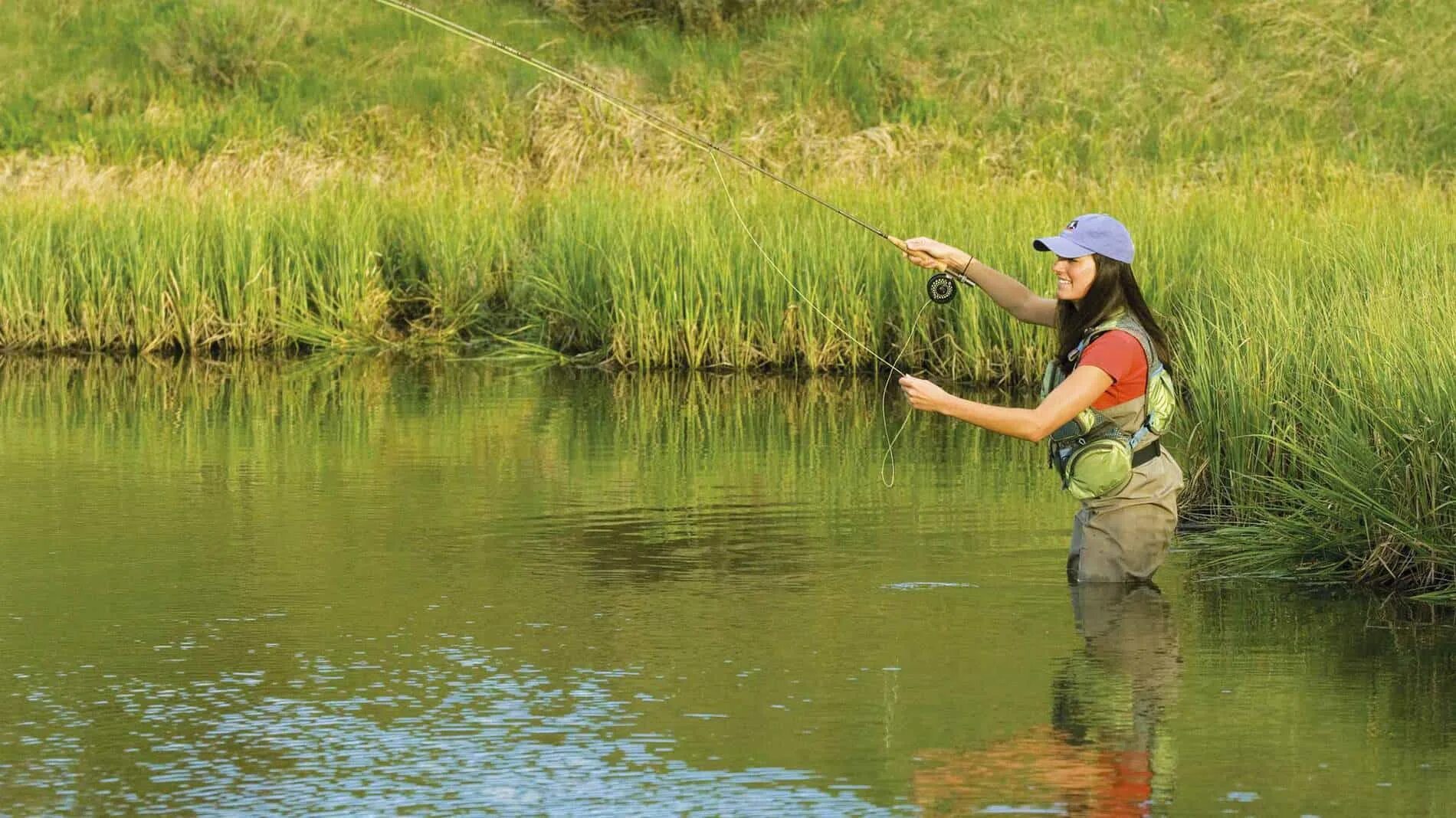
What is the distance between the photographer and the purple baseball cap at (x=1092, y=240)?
7.17m

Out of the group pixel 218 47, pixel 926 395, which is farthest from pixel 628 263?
pixel 218 47

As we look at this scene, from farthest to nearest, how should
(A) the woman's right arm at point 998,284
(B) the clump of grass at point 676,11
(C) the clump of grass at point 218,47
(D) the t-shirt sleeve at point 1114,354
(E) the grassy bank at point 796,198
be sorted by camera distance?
(B) the clump of grass at point 676,11 → (C) the clump of grass at point 218,47 → (E) the grassy bank at point 796,198 → (A) the woman's right arm at point 998,284 → (D) the t-shirt sleeve at point 1114,354

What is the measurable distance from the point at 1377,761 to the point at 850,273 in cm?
970

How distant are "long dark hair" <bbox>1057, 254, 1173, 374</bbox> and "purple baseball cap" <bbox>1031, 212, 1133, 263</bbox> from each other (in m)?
0.03

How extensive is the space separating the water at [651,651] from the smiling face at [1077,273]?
1.04 meters

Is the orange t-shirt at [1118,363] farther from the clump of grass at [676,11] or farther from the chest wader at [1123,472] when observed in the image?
the clump of grass at [676,11]

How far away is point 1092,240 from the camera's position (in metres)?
7.18

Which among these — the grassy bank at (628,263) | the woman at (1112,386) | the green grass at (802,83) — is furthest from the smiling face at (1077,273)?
the green grass at (802,83)

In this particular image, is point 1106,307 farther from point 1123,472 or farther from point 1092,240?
point 1123,472

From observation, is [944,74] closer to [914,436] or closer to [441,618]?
[914,436]

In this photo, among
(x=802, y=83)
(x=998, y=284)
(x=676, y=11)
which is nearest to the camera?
(x=998, y=284)

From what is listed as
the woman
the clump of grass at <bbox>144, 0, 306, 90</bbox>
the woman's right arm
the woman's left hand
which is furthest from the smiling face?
the clump of grass at <bbox>144, 0, 306, 90</bbox>

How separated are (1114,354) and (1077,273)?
0.29 m

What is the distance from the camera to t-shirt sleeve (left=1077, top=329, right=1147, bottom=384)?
7.09 m
